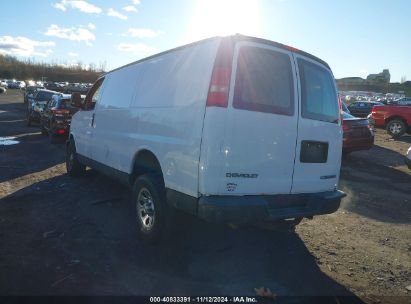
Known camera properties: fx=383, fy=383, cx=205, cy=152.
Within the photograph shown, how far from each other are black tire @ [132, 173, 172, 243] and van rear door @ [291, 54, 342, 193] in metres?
1.50

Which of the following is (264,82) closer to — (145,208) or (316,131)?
(316,131)

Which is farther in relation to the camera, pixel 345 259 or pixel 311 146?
pixel 345 259

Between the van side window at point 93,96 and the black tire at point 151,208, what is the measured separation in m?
2.75

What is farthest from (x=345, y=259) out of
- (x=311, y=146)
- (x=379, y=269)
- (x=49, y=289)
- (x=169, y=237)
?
(x=49, y=289)

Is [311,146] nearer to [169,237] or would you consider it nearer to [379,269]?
[379,269]

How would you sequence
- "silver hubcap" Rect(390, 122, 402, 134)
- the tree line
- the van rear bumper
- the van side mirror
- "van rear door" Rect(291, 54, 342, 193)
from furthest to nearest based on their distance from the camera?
the tree line < "silver hubcap" Rect(390, 122, 402, 134) < the van side mirror < "van rear door" Rect(291, 54, 342, 193) < the van rear bumper

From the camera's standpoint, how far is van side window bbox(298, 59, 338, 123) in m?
4.23

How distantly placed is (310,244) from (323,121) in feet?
5.44

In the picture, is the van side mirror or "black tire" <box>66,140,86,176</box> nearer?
the van side mirror

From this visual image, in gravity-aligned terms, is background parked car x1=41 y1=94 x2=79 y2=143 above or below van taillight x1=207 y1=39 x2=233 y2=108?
below

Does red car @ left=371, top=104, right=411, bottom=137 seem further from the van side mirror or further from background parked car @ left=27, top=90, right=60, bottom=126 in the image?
background parked car @ left=27, top=90, right=60, bottom=126

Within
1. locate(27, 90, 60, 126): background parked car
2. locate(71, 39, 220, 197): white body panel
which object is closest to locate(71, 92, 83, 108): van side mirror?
locate(71, 39, 220, 197): white body panel

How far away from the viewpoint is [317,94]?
4.48 metres

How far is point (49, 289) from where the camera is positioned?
3566 millimetres
